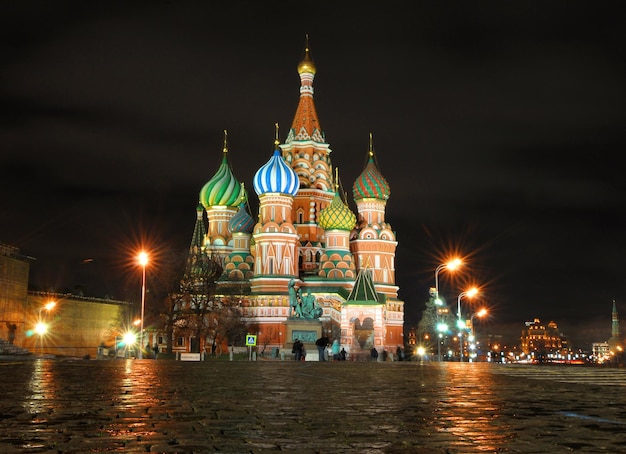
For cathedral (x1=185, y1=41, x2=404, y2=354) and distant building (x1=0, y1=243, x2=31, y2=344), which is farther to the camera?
cathedral (x1=185, y1=41, x2=404, y2=354)

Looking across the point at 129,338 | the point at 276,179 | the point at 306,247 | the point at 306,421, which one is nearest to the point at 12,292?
the point at 129,338

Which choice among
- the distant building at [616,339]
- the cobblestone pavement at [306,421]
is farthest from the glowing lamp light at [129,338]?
the distant building at [616,339]

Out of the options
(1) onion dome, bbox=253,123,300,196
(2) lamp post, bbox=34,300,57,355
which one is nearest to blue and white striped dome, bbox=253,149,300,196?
(1) onion dome, bbox=253,123,300,196

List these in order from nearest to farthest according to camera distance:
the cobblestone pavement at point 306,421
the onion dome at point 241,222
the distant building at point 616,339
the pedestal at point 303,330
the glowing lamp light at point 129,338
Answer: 1. the cobblestone pavement at point 306,421
2. the glowing lamp light at point 129,338
3. the pedestal at point 303,330
4. the onion dome at point 241,222
5. the distant building at point 616,339

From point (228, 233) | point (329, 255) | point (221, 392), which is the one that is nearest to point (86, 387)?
point (221, 392)

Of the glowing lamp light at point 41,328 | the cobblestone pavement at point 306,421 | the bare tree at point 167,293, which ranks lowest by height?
the cobblestone pavement at point 306,421

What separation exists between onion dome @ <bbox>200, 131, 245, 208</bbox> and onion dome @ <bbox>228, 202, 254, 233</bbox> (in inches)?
81.3

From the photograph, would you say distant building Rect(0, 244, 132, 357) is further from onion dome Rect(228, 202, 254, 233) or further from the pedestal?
onion dome Rect(228, 202, 254, 233)

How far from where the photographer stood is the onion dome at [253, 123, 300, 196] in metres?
73.0

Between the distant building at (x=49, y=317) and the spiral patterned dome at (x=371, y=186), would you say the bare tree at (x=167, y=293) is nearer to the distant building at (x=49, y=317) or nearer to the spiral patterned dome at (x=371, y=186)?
the distant building at (x=49, y=317)

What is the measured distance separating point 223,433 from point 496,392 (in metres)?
6.79

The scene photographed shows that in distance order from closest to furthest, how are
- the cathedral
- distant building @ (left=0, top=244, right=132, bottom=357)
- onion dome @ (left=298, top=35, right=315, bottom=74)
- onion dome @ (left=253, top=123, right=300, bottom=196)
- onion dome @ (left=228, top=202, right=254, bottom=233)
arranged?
distant building @ (left=0, top=244, right=132, bottom=357), the cathedral, onion dome @ (left=253, top=123, right=300, bottom=196), onion dome @ (left=228, top=202, right=254, bottom=233), onion dome @ (left=298, top=35, right=315, bottom=74)

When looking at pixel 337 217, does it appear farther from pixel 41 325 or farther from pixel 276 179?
pixel 41 325

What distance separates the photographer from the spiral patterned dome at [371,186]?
266 feet
